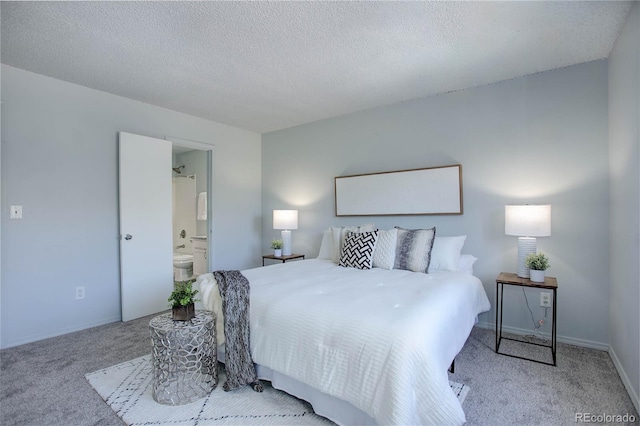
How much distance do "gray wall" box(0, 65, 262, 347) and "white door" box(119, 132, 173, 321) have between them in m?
0.11

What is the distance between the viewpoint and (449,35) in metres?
2.32

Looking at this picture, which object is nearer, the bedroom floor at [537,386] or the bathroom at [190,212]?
the bedroom floor at [537,386]

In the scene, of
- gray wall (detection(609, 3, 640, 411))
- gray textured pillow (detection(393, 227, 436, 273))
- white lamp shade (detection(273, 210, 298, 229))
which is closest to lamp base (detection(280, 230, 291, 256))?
white lamp shade (detection(273, 210, 298, 229))

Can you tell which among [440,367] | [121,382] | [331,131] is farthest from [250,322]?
[331,131]

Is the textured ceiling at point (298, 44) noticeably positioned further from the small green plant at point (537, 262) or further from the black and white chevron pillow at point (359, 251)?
the small green plant at point (537, 262)

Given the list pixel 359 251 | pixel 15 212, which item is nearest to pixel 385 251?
pixel 359 251

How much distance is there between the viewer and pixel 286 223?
4.36m

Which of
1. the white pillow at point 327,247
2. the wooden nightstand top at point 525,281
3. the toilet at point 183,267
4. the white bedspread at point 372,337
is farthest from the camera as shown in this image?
the toilet at point 183,267

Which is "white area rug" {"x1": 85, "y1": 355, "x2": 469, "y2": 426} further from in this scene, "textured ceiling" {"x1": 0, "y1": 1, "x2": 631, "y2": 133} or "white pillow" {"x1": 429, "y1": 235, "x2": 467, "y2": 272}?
"textured ceiling" {"x1": 0, "y1": 1, "x2": 631, "y2": 133}

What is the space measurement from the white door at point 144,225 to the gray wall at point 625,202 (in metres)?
4.12

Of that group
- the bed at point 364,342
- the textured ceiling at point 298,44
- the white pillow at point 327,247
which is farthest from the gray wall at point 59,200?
the white pillow at point 327,247

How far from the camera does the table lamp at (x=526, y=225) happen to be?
2.59 meters

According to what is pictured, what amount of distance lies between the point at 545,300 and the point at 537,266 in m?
0.56

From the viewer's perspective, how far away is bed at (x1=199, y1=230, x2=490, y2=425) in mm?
1422
